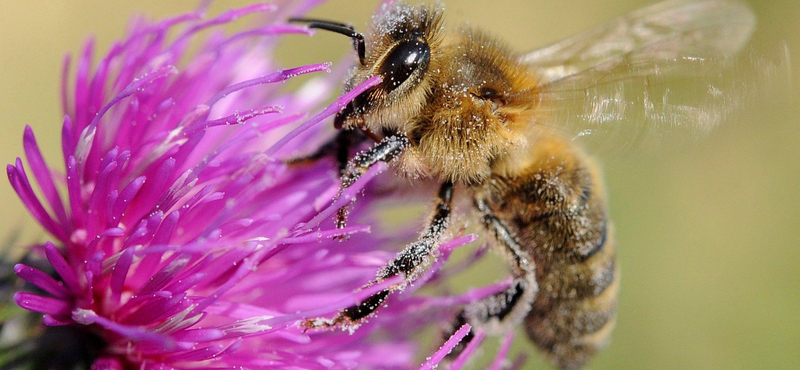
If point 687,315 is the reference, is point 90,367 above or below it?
below

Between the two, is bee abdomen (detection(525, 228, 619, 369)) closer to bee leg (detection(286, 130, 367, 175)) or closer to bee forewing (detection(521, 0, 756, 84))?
bee forewing (detection(521, 0, 756, 84))

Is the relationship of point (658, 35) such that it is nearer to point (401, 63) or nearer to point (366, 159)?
point (401, 63)

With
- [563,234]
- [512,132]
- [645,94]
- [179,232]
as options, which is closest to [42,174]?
[179,232]

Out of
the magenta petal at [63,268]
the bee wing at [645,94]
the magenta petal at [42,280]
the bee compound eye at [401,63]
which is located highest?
the bee wing at [645,94]

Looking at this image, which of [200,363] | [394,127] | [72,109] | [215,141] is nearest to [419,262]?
[394,127]

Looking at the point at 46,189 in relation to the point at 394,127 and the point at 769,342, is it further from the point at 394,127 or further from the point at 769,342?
the point at 769,342

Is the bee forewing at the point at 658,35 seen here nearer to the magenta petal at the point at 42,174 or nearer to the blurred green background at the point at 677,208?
the magenta petal at the point at 42,174

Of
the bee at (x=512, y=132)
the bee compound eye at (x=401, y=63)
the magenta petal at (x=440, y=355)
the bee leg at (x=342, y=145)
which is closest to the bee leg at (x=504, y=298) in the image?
the bee at (x=512, y=132)
